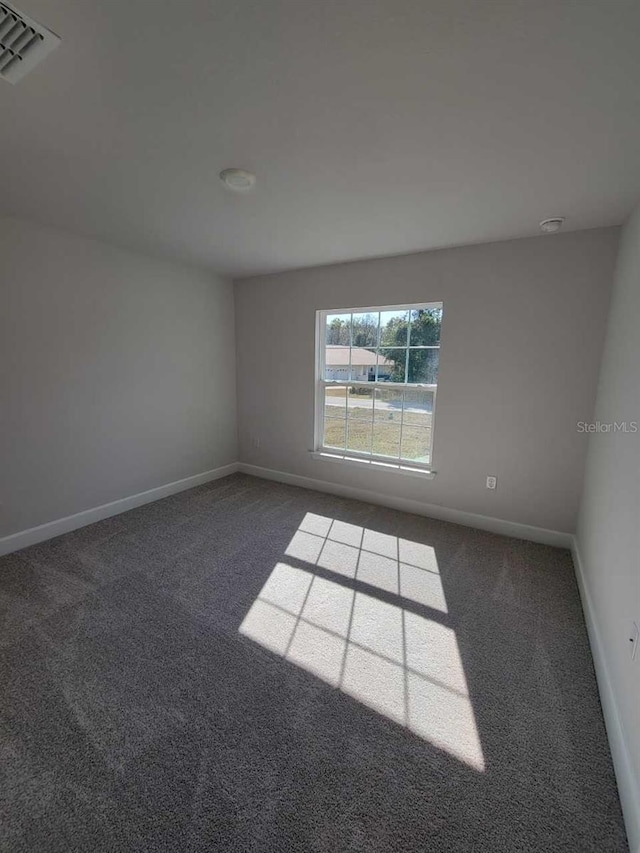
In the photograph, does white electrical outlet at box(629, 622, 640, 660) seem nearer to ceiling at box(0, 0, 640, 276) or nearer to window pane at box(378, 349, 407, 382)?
ceiling at box(0, 0, 640, 276)

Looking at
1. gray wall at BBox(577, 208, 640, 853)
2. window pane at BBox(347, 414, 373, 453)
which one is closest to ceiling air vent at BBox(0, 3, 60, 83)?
gray wall at BBox(577, 208, 640, 853)

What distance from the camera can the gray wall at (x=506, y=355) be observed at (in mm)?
2535

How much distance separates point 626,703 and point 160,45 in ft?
8.85

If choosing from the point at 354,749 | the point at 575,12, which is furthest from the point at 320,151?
the point at 354,749

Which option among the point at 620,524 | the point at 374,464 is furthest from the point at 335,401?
the point at 620,524

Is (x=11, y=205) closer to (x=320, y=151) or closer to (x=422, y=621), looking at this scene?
(x=320, y=151)

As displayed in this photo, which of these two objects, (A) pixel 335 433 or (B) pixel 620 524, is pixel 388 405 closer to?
(A) pixel 335 433

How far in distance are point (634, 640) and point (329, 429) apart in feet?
9.66

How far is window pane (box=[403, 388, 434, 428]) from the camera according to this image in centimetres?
329

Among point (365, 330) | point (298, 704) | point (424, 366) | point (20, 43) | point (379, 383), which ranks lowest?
point (298, 704)

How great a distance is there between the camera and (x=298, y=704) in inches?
59.4

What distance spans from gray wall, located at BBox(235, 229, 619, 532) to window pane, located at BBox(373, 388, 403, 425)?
43 centimetres

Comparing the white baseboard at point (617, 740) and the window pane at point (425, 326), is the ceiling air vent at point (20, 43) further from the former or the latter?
the white baseboard at point (617, 740)

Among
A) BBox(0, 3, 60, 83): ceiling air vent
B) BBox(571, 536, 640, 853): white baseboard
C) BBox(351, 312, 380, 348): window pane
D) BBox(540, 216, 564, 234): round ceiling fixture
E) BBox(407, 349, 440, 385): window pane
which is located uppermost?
BBox(540, 216, 564, 234): round ceiling fixture
